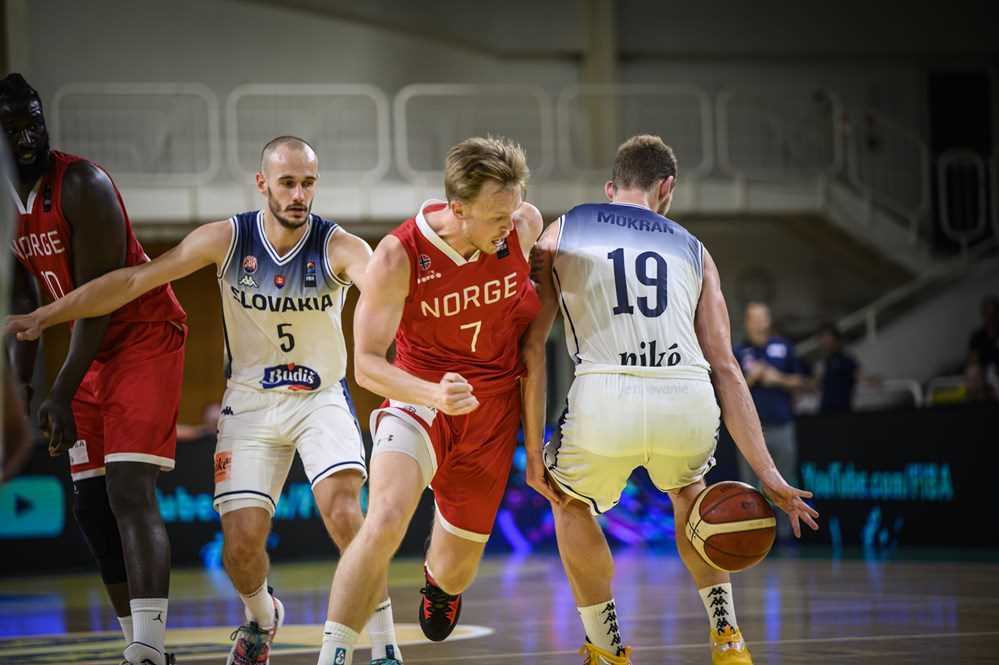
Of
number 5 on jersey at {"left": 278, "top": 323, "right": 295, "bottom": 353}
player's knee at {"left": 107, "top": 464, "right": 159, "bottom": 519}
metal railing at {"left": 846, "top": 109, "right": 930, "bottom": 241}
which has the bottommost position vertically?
player's knee at {"left": 107, "top": 464, "right": 159, "bottom": 519}

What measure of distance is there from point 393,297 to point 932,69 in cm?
1762

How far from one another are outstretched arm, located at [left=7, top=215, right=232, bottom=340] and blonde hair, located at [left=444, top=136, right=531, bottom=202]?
114 cm

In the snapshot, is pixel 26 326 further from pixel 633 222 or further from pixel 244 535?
pixel 633 222

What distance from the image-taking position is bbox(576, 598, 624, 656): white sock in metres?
5.36

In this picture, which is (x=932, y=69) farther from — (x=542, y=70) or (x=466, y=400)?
(x=466, y=400)

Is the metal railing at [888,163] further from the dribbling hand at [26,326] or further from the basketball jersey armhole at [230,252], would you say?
the dribbling hand at [26,326]

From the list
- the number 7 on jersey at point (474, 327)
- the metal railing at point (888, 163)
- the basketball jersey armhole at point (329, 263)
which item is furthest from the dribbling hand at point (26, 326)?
the metal railing at point (888, 163)

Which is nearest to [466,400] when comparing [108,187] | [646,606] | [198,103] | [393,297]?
[393,297]

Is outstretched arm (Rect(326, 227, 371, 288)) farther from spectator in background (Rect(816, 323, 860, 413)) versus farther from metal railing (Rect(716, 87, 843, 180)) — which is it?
metal railing (Rect(716, 87, 843, 180))

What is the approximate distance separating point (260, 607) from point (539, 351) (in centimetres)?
151

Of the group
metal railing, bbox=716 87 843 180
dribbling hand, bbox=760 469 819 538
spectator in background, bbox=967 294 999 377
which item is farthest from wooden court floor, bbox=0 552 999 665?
metal railing, bbox=716 87 843 180

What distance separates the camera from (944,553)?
1153 centimetres

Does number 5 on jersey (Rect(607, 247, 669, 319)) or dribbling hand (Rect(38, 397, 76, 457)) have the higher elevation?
number 5 on jersey (Rect(607, 247, 669, 319))

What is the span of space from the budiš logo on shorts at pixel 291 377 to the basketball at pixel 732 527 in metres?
1.61
